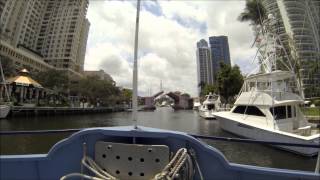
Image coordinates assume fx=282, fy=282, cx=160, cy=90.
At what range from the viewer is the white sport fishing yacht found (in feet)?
55.2

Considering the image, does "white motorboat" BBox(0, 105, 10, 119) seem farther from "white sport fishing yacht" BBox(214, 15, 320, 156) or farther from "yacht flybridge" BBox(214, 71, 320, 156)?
"yacht flybridge" BBox(214, 71, 320, 156)

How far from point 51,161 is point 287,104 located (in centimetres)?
1742

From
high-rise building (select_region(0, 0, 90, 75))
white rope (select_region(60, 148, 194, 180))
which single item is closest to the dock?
white rope (select_region(60, 148, 194, 180))

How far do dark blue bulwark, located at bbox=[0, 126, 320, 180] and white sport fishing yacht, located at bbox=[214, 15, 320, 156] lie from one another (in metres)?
12.5

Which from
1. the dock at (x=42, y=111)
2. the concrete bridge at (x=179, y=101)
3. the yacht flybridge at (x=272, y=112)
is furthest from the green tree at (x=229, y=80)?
the concrete bridge at (x=179, y=101)

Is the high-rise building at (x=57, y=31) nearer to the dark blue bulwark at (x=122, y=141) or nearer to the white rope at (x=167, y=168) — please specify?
the dark blue bulwark at (x=122, y=141)

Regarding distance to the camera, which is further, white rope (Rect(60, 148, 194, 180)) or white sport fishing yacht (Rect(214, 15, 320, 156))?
white sport fishing yacht (Rect(214, 15, 320, 156))

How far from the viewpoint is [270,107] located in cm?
1800

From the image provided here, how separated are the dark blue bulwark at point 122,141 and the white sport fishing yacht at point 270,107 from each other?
40.9 ft

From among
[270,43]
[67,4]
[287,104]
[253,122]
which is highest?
[67,4]

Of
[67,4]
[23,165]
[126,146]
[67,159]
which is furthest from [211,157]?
[67,4]

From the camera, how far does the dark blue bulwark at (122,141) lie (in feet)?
10.7

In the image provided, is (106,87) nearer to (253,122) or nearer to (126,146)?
(253,122)

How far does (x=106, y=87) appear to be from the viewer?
265 ft
